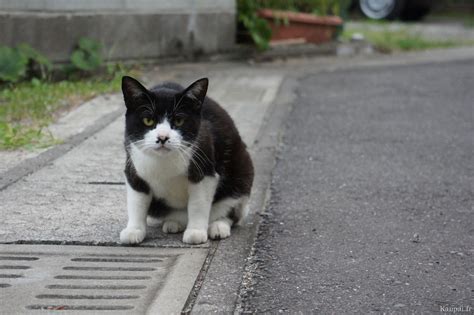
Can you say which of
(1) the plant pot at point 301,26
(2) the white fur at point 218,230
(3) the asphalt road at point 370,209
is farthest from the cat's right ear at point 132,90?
(1) the plant pot at point 301,26

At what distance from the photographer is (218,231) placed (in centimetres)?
352

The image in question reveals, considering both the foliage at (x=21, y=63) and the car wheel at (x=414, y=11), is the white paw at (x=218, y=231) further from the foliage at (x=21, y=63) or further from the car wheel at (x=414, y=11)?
the car wheel at (x=414, y=11)

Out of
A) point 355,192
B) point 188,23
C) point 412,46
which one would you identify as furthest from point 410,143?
point 412,46

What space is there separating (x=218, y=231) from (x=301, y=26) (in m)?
6.69

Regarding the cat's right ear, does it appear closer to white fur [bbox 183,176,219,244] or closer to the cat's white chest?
the cat's white chest

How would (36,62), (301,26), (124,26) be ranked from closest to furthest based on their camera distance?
(36,62) → (124,26) → (301,26)

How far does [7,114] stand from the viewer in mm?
5887

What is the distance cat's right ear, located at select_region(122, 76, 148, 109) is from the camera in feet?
10.8

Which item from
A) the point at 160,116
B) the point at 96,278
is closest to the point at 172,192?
the point at 160,116

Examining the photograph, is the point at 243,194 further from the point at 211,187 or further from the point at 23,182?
the point at 23,182

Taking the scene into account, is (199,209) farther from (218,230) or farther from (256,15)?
(256,15)

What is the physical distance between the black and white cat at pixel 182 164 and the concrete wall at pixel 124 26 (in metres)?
4.05

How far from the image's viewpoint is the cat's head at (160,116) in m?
3.25

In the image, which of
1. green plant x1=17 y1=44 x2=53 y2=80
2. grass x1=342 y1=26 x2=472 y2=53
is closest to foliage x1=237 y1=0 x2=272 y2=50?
grass x1=342 y1=26 x2=472 y2=53
